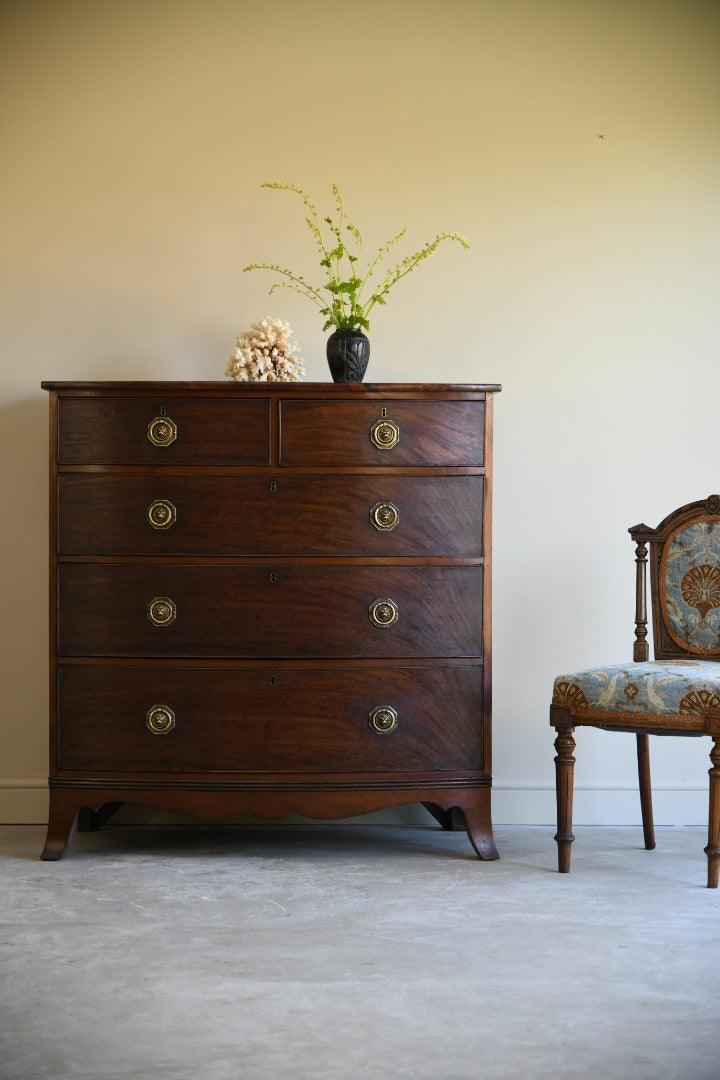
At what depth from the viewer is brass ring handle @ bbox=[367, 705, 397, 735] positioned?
3.04m

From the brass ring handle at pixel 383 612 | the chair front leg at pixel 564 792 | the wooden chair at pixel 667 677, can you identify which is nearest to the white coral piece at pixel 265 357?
the brass ring handle at pixel 383 612

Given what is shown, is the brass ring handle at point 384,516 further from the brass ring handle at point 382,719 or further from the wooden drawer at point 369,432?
the brass ring handle at point 382,719

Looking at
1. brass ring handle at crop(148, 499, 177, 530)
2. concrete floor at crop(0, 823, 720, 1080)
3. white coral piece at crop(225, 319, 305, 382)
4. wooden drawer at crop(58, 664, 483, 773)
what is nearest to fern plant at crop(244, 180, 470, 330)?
white coral piece at crop(225, 319, 305, 382)

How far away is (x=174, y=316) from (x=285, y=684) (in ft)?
4.35

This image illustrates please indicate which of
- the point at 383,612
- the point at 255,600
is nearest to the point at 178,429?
the point at 255,600

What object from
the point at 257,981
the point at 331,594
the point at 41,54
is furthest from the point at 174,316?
the point at 257,981

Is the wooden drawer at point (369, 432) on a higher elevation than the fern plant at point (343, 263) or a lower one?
lower

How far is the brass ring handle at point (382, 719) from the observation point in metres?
3.04

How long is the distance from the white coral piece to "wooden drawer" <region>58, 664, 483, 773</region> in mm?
823

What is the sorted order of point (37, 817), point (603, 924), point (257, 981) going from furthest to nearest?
point (37, 817)
point (603, 924)
point (257, 981)

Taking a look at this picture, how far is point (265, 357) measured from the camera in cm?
319

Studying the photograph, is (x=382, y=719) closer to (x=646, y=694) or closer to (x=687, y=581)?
(x=646, y=694)

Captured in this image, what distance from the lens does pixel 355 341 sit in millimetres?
3191

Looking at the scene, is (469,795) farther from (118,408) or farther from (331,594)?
(118,408)
